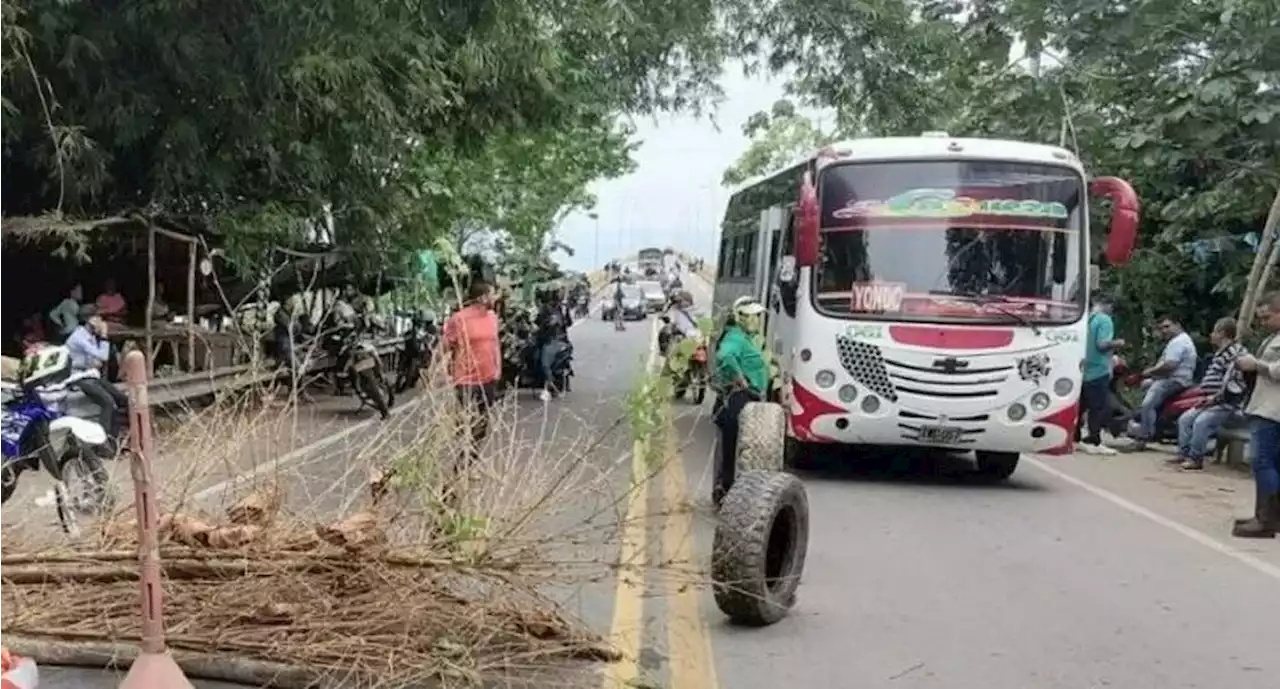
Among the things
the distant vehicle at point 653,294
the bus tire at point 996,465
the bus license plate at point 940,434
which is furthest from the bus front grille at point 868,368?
the distant vehicle at point 653,294

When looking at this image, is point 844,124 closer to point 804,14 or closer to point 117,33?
point 804,14

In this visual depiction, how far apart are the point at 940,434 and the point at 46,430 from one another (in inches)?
257

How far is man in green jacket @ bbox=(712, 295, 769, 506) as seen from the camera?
10.0m

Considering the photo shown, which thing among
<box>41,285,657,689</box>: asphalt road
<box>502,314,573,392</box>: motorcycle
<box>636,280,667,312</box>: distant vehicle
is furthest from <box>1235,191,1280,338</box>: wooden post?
<box>636,280,667,312</box>: distant vehicle

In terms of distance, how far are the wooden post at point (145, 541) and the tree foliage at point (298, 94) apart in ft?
26.9

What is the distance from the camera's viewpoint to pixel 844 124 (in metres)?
24.4

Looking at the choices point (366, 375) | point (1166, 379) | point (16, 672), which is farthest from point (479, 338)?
point (1166, 379)

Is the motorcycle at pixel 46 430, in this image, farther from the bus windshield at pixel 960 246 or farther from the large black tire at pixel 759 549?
the bus windshield at pixel 960 246

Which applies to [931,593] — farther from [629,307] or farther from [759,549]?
[629,307]

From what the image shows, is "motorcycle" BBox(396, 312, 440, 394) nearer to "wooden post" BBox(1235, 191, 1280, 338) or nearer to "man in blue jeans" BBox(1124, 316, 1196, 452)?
"man in blue jeans" BBox(1124, 316, 1196, 452)

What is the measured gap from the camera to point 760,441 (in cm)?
917

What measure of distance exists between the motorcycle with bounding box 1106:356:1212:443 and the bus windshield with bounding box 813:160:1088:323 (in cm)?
414

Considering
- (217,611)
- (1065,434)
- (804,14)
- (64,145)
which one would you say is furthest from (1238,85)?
(217,611)

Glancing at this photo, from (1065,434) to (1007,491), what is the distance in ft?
2.19
